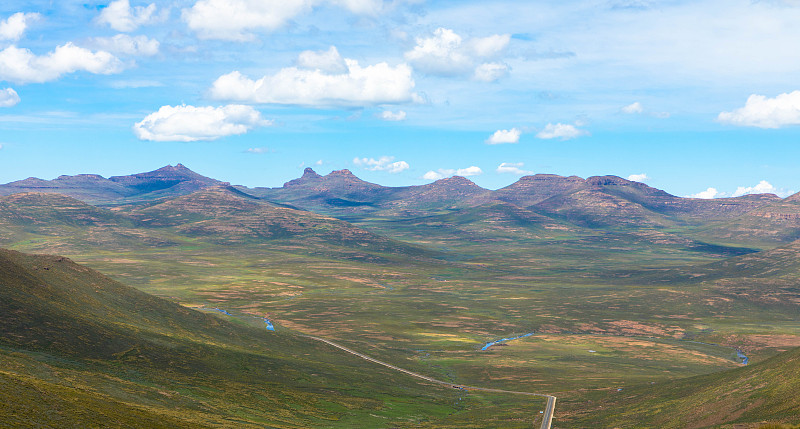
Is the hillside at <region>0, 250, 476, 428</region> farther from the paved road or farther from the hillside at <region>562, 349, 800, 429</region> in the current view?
the hillside at <region>562, 349, 800, 429</region>

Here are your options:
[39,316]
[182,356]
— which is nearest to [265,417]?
[182,356]

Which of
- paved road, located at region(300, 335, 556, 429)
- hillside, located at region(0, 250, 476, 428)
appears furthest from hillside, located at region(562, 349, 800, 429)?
hillside, located at region(0, 250, 476, 428)

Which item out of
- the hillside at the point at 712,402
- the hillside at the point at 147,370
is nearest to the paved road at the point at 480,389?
the hillside at the point at 712,402

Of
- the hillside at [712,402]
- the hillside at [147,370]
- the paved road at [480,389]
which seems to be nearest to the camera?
the hillside at [147,370]

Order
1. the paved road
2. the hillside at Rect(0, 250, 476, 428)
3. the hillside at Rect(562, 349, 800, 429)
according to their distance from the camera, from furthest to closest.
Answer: the paved road → the hillside at Rect(562, 349, 800, 429) → the hillside at Rect(0, 250, 476, 428)

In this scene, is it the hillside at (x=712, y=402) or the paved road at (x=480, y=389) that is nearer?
the hillside at (x=712, y=402)

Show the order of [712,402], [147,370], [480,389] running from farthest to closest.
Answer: [480,389]
[147,370]
[712,402]

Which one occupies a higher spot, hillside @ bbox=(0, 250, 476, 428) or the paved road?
hillside @ bbox=(0, 250, 476, 428)

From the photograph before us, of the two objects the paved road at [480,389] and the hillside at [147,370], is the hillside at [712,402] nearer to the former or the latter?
the paved road at [480,389]

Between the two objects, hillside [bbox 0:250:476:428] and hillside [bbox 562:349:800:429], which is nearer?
A: hillside [bbox 0:250:476:428]

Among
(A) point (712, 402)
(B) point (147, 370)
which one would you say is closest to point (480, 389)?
(A) point (712, 402)

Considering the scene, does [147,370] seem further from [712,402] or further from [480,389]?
[712,402]

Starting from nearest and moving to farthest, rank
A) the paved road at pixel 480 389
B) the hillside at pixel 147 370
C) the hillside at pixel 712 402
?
the hillside at pixel 147 370 → the hillside at pixel 712 402 → the paved road at pixel 480 389
